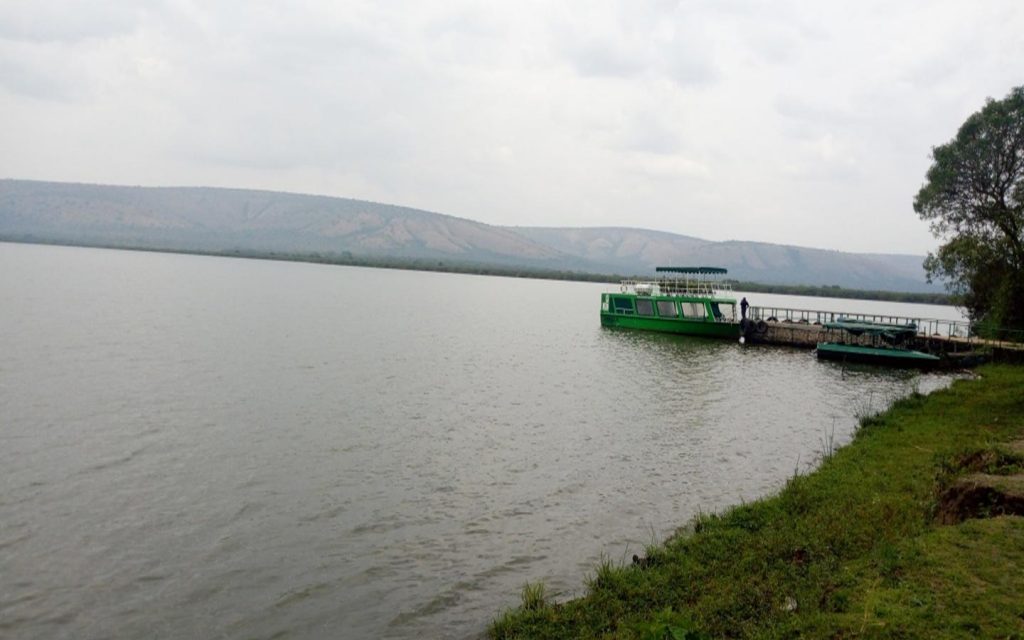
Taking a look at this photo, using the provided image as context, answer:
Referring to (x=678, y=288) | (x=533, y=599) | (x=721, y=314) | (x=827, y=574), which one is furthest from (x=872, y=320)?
(x=533, y=599)

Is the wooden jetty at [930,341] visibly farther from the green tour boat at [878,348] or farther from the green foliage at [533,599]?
the green foliage at [533,599]

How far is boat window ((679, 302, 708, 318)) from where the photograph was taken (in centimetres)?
6403

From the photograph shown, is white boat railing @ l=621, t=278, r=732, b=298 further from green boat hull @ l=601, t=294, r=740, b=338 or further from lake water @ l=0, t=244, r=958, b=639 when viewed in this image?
lake water @ l=0, t=244, r=958, b=639

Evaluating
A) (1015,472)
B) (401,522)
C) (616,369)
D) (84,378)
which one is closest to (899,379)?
(616,369)

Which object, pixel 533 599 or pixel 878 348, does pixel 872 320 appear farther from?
pixel 533 599

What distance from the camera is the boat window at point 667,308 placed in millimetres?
65875

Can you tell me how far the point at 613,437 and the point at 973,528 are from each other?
13675 millimetres

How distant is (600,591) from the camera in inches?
440

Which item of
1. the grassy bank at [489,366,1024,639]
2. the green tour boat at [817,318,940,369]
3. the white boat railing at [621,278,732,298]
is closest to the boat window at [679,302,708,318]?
the white boat railing at [621,278,732,298]

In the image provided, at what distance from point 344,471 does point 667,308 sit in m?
51.9

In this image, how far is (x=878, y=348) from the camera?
159ft

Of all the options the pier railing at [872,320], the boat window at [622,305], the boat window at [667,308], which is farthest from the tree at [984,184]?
the boat window at [622,305]

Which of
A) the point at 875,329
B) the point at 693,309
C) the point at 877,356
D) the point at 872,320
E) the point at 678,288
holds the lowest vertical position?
the point at 877,356

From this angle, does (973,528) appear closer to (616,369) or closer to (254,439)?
(254,439)
